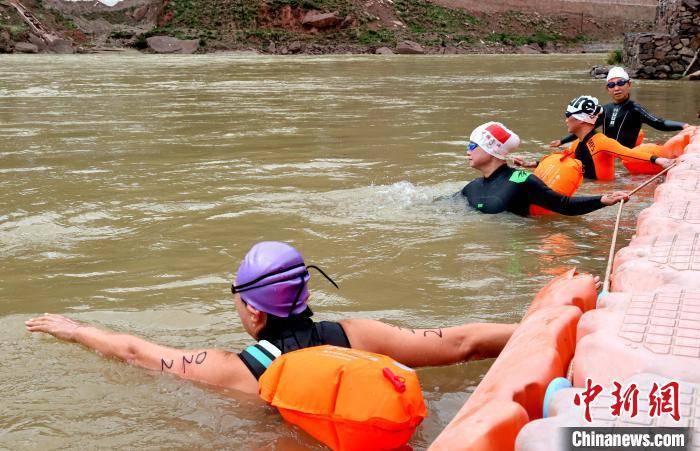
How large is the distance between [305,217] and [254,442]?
177 inches

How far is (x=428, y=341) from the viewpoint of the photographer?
4.26m

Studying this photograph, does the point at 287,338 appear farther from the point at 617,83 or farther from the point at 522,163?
the point at 617,83

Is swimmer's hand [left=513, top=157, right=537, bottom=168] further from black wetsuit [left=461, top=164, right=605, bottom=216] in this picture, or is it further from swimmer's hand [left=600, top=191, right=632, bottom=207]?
swimmer's hand [left=600, top=191, right=632, bottom=207]

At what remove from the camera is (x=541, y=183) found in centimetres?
748

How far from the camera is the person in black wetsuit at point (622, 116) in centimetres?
1028

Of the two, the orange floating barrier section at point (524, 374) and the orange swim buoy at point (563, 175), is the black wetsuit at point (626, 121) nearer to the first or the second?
the orange swim buoy at point (563, 175)

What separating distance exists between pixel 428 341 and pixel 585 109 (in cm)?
541

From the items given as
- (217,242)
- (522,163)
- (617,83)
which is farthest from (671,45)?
(217,242)

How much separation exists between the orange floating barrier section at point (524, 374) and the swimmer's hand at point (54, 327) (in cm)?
240

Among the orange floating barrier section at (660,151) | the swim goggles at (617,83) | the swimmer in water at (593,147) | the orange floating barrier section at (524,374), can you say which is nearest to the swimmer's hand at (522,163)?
the swimmer in water at (593,147)

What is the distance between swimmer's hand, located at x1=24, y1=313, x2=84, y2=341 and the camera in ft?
15.0

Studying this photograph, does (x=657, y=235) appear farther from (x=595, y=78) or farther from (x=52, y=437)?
(x=595, y=78)

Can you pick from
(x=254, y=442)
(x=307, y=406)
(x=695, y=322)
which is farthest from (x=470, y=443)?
(x=254, y=442)

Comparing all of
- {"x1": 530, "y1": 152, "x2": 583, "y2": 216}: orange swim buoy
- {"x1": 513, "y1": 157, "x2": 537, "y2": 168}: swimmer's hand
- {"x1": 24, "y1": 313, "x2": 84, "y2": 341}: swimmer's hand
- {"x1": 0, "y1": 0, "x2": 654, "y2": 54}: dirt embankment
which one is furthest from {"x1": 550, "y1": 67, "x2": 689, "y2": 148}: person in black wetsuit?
{"x1": 0, "y1": 0, "x2": 654, "y2": 54}: dirt embankment
